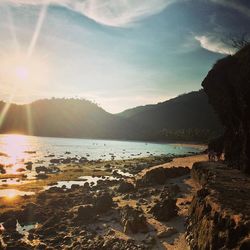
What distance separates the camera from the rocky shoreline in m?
27.8

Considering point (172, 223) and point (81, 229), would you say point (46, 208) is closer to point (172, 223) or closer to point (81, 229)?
point (81, 229)

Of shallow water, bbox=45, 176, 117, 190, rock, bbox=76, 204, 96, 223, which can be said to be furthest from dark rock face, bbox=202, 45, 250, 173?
shallow water, bbox=45, 176, 117, 190

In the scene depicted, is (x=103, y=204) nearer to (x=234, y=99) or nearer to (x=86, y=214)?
(x=86, y=214)

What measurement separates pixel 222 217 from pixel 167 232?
34.9 ft

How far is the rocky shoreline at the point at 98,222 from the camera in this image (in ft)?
91.2

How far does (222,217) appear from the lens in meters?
18.3

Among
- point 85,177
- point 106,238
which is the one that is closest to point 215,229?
point 106,238

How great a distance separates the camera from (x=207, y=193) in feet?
81.6

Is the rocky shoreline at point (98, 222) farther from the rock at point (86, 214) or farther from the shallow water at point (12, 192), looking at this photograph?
the shallow water at point (12, 192)

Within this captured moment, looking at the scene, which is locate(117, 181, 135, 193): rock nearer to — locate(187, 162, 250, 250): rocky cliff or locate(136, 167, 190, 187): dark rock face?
locate(136, 167, 190, 187): dark rock face

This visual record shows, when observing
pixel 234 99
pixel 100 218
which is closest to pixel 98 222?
pixel 100 218

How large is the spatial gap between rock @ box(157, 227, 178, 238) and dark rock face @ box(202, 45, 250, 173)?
1183 centimetres

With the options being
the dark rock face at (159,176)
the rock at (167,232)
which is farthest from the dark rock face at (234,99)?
the rock at (167,232)

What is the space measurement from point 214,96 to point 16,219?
32.6 meters
